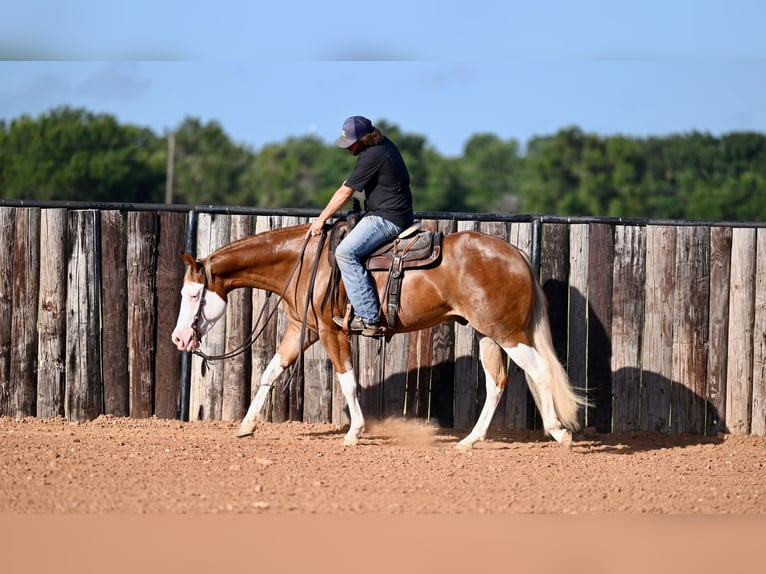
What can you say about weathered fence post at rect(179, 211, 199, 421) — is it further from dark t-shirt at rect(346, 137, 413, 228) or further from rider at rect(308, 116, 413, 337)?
dark t-shirt at rect(346, 137, 413, 228)

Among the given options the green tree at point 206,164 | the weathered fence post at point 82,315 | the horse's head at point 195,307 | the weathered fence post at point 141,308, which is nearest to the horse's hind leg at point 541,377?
the horse's head at point 195,307

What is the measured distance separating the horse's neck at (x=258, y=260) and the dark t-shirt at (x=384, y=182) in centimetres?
84

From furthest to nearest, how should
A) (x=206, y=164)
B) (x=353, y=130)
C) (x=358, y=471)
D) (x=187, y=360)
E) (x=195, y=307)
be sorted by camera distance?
(x=206, y=164)
(x=187, y=360)
(x=195, y=307)
(x=353, y=130)
(x=358, y=471)

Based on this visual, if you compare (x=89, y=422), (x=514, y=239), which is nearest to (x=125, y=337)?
(x=89, y=422)

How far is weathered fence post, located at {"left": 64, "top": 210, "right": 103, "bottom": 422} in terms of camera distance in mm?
10031

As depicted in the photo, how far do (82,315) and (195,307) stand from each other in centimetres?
147

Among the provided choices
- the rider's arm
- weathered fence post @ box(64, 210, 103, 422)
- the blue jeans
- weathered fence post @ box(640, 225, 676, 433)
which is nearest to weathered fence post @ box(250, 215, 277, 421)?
the rider's arm

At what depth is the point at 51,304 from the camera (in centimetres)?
1002

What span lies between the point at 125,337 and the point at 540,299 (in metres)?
4.20

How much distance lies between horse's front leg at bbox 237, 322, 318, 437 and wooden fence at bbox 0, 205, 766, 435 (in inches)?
29.6

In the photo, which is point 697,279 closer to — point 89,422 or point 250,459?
point 250,459

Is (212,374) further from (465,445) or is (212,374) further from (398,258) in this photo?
(465,445)

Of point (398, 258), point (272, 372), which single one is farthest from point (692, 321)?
point (272, 372)

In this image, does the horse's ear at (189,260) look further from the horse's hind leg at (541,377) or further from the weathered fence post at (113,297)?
the horse's hind leg at (541,377)
